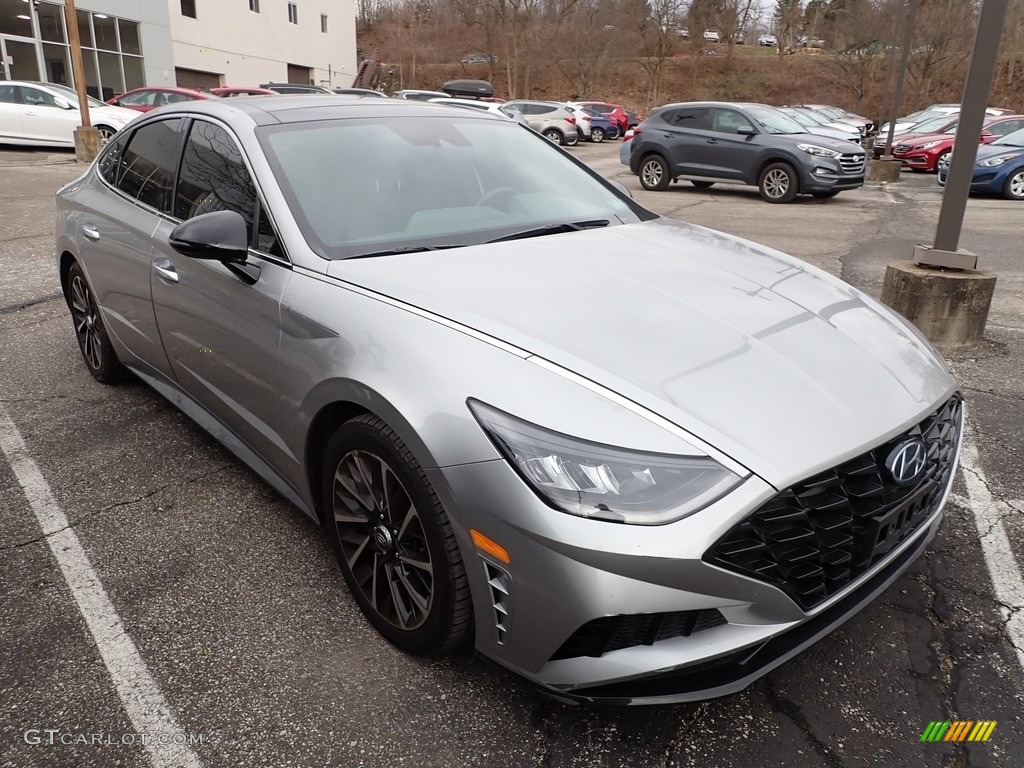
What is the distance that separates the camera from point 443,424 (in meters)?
1.98

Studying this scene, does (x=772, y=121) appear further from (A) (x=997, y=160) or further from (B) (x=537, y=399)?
(B) (x=537, y=399)

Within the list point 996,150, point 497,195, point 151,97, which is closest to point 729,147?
point 996,150

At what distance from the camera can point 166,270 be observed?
10.8ft

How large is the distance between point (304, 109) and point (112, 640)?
2116mm

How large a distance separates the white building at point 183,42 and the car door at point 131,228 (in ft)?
76.1

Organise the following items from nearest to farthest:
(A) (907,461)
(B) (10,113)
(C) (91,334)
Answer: (A) (907,461)
(C) (91,334)
(B) (10,113)

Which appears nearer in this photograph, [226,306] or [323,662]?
[323,662]

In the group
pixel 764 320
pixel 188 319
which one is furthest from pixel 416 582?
pixel 188 319

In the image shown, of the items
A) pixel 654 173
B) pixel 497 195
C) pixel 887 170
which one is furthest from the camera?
pixel 887 170

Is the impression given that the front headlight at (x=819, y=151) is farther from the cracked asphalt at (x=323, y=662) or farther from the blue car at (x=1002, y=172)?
the cracked asphalt at (x=323, y=662)

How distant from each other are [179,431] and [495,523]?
2.65 meters

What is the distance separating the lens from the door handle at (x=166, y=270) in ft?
10.7

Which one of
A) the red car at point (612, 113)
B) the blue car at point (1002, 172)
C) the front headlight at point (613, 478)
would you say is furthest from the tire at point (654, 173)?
the red car at point (612, 113)

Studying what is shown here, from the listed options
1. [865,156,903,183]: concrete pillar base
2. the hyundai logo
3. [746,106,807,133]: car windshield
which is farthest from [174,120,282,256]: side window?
[865,156,903,183]: concrete pillar base
